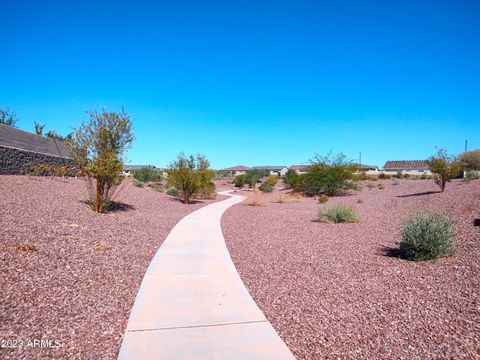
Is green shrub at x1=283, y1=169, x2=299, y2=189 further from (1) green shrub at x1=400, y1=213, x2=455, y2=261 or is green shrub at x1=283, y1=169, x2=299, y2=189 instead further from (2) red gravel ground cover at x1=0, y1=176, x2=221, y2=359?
(1) green shrub at x1=400, y1=213, x2=455, y2=261

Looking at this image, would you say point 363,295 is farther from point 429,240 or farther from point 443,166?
point 443,166

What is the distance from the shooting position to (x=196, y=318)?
4.71 metres

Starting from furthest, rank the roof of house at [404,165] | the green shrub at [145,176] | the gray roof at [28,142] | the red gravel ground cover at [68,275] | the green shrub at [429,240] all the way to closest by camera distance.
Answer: the roof of house at [404,165] → the green shrub at [145,176] → the gray roof at [28,142] → the green shrub at [429,240] → the red gravel ground cover at [68,275]

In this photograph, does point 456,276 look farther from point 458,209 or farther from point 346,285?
point 458,209

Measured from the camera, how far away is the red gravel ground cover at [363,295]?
414 centimetres

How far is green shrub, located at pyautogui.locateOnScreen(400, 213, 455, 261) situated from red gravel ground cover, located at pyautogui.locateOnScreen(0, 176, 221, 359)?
6.53 metres

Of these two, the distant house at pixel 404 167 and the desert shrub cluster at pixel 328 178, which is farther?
the distant house at pixel 404 167

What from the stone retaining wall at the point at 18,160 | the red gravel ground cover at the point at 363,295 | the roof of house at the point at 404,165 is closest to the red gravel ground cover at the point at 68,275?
the red gravel ground cover at the point at 363,295

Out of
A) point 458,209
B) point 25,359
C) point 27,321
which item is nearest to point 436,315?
point 25,359

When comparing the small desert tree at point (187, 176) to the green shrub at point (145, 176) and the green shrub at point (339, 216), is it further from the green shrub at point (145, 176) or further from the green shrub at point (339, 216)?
the green shrub at point (145, 176)

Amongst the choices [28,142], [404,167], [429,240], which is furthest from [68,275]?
[404,167]

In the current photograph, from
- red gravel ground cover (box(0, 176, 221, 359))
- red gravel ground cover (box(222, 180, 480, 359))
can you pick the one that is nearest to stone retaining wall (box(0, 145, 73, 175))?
red gravel ground cover (box(0, 176, 221, 359))

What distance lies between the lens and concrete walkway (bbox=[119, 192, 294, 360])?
12.7 ft

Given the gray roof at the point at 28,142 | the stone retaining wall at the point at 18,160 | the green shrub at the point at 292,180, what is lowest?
the green shrub at the point at 292,180
